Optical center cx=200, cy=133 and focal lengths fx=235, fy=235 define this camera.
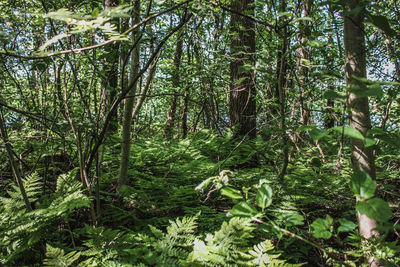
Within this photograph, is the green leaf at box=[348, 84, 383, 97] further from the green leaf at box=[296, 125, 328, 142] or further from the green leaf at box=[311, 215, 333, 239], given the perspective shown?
the green leaf at box=[311, 215, 333, 239]

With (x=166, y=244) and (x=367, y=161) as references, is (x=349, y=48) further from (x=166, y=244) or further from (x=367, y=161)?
(x=166, y=244)

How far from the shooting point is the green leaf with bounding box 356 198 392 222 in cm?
80

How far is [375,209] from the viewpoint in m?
0.83

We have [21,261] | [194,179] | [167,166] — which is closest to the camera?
[21,261]

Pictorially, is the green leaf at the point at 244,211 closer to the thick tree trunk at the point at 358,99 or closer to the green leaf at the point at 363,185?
the green leaf at the point at 363,185

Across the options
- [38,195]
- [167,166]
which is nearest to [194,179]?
[167,166]

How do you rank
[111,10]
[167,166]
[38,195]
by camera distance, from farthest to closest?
[167,166] → [38,195] → [111,10]

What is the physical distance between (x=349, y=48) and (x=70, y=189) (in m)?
2.64

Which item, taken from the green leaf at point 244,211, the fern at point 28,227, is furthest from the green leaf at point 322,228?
the fern at point 28,227

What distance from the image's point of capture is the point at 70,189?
7.87 feet

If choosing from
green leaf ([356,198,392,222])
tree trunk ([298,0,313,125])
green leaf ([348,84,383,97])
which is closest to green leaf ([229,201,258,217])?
green leaf ([356,198,392,222])

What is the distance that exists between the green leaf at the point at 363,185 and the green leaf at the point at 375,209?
31 millimetres

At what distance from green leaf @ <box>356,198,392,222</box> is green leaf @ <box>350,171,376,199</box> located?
0.10ft

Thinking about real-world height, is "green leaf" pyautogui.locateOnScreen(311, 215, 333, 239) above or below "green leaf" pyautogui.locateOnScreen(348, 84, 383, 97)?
below
